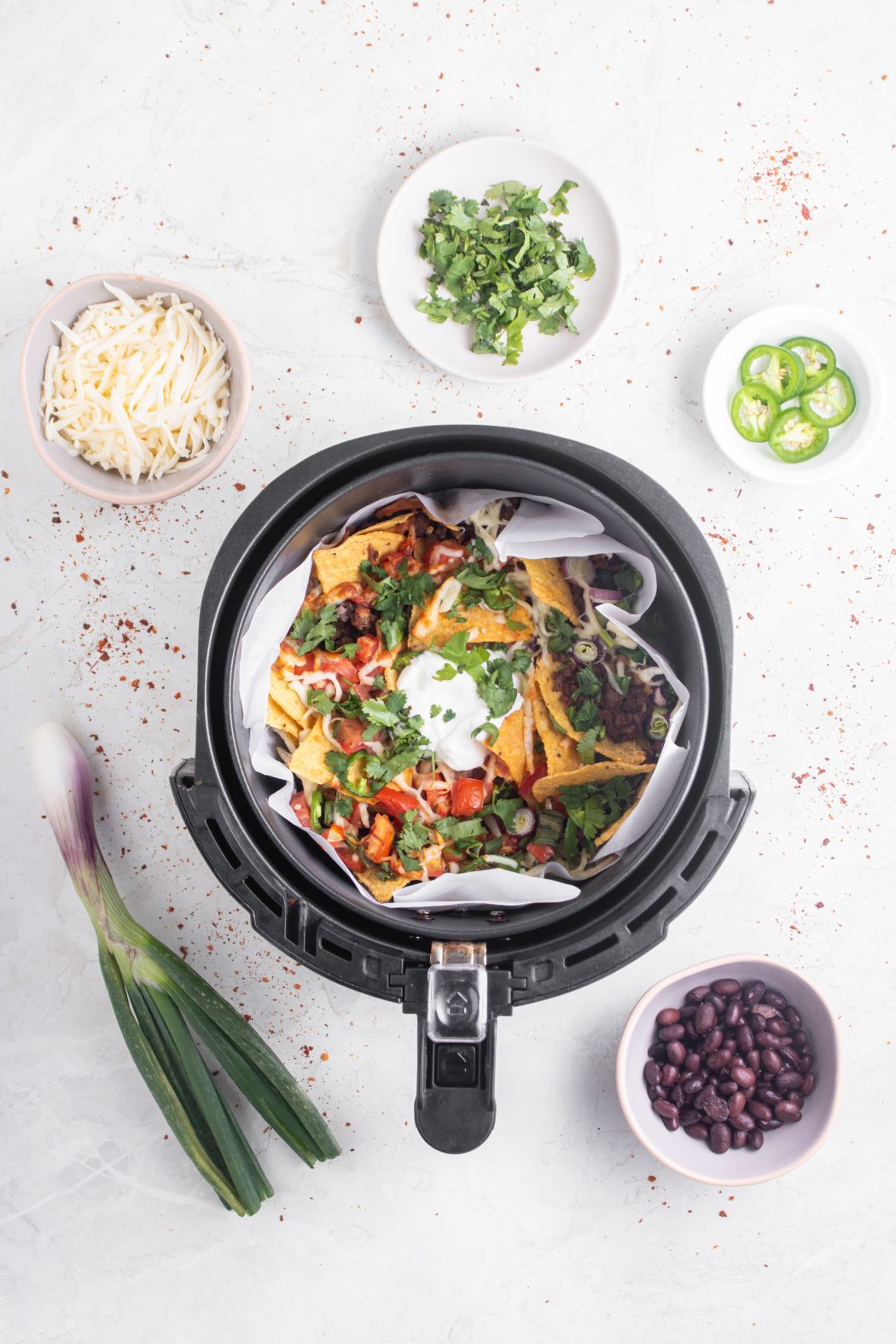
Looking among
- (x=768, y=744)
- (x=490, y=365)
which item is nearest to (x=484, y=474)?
(x=490, y=365)

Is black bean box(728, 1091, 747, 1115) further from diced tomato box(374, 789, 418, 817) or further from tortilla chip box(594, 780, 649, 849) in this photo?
diced tomato box(374, 789, 418, 817)

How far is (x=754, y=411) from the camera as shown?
1.91m

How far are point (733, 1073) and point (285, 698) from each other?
42.8 inches

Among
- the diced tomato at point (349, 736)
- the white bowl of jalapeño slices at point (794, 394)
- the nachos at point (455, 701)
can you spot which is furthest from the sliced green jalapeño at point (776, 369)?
the diced tomato at point (349, 736)

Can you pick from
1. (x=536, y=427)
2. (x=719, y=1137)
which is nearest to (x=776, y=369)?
(x=536, y=427)

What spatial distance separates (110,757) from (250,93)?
4.38 feet

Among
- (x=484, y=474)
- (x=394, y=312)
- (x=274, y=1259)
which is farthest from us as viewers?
(x=274, y=1259)

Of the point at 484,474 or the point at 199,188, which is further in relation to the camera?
the point at 199,188

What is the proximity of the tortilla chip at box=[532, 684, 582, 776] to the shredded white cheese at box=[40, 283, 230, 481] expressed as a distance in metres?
0.81

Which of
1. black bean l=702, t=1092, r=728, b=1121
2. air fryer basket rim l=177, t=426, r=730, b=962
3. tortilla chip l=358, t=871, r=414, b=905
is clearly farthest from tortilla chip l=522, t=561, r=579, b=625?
black bean l=702, t=1092, r=728, b=1121

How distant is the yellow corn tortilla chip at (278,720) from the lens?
1710mm

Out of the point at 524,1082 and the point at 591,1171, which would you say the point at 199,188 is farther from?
the point at 591,1171

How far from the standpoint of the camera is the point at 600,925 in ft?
5.05

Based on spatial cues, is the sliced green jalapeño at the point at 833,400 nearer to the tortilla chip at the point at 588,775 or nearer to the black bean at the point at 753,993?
the tortilla chip at the point at 588,775
